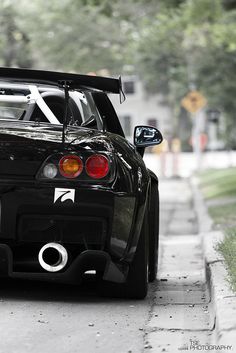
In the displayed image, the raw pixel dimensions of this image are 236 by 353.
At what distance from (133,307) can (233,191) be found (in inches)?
524

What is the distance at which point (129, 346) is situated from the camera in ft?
17.6

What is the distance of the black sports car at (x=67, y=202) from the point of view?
610 cm

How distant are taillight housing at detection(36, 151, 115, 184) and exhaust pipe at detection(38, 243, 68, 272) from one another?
43 cm

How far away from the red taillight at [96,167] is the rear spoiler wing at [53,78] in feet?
1.94

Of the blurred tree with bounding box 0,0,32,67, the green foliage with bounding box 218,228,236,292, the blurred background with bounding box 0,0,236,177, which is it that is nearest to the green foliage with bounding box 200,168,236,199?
the blurred background with bounding box 0,0,236,177

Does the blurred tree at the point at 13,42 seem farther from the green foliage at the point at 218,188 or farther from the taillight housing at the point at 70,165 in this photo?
the taillight housing at the point at 70,165

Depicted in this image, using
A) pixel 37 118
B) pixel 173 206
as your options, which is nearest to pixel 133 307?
pixel 37 118

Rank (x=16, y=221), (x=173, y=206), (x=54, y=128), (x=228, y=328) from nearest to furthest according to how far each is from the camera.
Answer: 1. (x=228, y=328)
2. (x=16, y=221)
3. (x=54, y=128)
4. (x=173, y=206)

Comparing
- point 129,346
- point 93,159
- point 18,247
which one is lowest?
point 129,346

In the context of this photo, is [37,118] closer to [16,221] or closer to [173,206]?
[16,221]

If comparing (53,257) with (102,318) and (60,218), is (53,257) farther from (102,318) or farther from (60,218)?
(102,318)

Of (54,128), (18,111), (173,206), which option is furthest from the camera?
(173,206)

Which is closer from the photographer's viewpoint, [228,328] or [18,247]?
[228,328]

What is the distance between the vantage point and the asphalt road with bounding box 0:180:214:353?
539 centimetres
